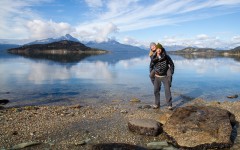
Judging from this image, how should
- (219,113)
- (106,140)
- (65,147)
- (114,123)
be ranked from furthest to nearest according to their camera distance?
(114,123)
(219,113)
(106,140)
(65,147)

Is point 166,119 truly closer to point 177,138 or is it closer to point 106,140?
point 177,138

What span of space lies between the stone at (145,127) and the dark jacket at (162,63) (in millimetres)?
5568

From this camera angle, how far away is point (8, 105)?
22.2m

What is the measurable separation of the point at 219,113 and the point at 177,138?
9.93 ft

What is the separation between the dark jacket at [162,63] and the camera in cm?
1800

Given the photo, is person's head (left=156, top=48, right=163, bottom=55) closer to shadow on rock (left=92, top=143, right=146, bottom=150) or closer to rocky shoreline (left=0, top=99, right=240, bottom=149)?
rocky shoreline (left=0, top=99, right=240, bottom=149)

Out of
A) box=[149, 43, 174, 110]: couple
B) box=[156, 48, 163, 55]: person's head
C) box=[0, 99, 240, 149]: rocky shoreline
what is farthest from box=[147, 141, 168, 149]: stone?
box=[156, 48, 163, 55]: person's head

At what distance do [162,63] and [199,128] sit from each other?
676cm

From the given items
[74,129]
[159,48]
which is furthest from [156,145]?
[159,48]

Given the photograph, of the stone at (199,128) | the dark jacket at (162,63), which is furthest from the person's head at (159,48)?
the stone at (199,128)

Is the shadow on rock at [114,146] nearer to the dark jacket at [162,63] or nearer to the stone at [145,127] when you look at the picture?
the stone at [145,127]

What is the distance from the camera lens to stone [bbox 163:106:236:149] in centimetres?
1134

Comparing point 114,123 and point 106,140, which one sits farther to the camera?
point 114,123

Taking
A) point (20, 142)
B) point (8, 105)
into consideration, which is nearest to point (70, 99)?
point (8, 105)
